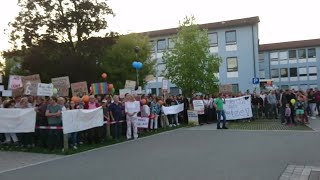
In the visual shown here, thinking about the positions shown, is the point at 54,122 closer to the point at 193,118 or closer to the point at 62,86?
the point at 62,86

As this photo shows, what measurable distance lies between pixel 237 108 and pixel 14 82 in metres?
12.2

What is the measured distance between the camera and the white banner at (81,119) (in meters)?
14.7

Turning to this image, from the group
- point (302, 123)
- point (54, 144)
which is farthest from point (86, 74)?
point (54, 144)

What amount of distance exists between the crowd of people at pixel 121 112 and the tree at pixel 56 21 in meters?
21.3

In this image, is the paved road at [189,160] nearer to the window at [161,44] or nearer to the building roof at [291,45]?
the window at [161,44]

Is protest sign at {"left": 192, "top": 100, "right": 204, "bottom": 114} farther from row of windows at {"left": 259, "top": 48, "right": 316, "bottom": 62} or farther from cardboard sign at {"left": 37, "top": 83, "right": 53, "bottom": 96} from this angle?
row of windows at {"left": 259, "top": 48, "right": 316, "bottom": 62}

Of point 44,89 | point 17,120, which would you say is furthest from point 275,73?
point 17,120

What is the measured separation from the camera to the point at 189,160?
467 inches

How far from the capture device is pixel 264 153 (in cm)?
1269

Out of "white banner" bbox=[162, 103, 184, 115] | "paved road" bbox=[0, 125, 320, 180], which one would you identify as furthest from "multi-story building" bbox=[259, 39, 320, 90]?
"paved road" bbox=[0, 125, 320, 180]

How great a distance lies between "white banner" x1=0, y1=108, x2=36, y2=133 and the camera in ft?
50.7

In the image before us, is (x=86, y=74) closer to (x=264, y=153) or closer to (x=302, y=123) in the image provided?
(x=302, y=123)

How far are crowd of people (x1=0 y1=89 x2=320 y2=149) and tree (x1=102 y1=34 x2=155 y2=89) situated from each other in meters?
24.9

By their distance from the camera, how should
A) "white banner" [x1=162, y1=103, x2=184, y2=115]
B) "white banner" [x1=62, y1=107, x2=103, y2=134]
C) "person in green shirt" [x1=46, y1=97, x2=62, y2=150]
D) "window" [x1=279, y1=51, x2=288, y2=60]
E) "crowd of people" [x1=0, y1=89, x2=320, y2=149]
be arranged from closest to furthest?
1. "white banner" [x1=62, y1=107, x2=103, y2=134]
2. "person in green shirt" [x1=46, y1=97, x2=62, y2=150]
3. "crowd of people" [x1=0, y1=89, x2=320, y2=149]
4. "white banner" [x1=162, y1=103, x2=184, y2=115]
5. "window" [x1=279, y1=51, x2=288, y2=60]
